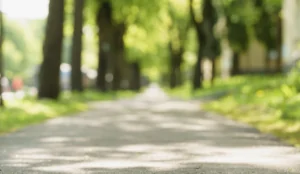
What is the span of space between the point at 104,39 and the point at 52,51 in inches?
758

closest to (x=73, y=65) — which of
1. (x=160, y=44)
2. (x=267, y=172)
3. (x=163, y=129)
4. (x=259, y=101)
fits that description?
(x=259, y=101)

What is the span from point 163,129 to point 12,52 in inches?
3182

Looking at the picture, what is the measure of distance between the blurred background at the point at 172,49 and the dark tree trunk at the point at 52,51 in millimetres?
38

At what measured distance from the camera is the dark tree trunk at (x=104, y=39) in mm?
42219

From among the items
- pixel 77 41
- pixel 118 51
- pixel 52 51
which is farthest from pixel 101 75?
pixel 52 51

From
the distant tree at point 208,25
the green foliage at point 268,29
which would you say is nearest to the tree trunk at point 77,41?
the distant tree at point 208,25

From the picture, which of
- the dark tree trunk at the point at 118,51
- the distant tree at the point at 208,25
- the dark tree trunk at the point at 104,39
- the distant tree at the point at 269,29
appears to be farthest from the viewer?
the dark tree trunk at the point at 118,51

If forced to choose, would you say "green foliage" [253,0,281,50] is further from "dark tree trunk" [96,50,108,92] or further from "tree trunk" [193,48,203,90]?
"dark tree trunk" [96,50,108,92]

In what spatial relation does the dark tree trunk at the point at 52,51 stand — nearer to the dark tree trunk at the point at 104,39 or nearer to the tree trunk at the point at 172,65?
the dark tree trunk at the point at 104,39

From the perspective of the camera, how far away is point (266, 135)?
41.8 ft

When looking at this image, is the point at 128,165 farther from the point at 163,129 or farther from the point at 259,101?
the point at 259,101

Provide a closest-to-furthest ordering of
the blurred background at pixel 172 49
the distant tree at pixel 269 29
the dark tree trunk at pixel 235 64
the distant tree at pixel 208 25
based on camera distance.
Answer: the blurred background at pixel 172 49 < the distant tree at pixel 208 25 < the distant tree at pixel 269 29 < the dark tree trunk at pixel 235 64

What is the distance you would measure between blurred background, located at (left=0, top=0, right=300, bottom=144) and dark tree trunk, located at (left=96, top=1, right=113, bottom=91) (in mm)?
70

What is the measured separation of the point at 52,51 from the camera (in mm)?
23891
